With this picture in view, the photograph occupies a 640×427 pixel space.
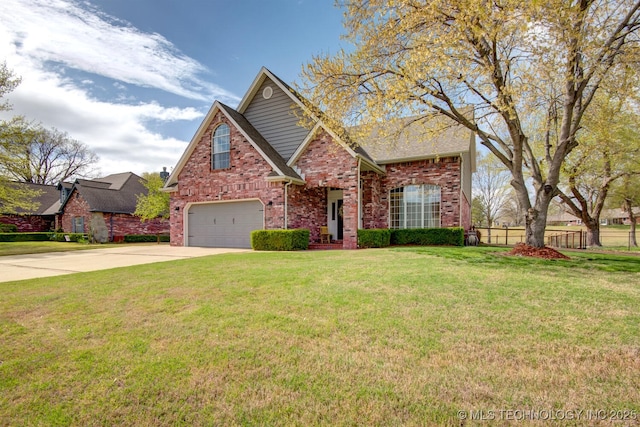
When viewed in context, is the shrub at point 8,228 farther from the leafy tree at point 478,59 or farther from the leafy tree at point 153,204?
the leafy tree at point 478,59

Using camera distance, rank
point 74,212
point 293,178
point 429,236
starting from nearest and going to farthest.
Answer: point 429,236 < point 293,178 < point 74,212

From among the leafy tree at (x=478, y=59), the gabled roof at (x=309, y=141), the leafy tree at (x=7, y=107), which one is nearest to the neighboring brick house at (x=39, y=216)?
the leafy tree at (x=7, y=107)

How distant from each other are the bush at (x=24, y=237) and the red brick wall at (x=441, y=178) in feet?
95.7

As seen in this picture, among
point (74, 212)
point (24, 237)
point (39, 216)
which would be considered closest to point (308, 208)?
point (74, 212)

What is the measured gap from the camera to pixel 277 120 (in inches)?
643

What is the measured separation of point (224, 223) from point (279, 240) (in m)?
4.30

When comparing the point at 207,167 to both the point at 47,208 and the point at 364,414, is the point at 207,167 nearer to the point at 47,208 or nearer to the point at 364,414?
the point at 364,414

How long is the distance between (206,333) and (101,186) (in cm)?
3187

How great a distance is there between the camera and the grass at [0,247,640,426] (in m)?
2.49

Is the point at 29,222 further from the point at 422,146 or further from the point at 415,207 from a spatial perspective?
the point at 422,146

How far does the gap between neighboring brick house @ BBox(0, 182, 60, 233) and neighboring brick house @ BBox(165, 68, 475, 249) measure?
20.2m

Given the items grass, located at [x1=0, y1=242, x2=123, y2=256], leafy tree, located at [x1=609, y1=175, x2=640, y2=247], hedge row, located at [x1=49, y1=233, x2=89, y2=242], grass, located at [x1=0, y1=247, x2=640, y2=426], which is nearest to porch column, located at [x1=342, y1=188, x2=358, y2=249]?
grass, located at [x1=0, y1=247, x2=640, y2=426]

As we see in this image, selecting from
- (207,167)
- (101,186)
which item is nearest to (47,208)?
(101,186)

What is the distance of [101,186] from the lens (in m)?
29.2
